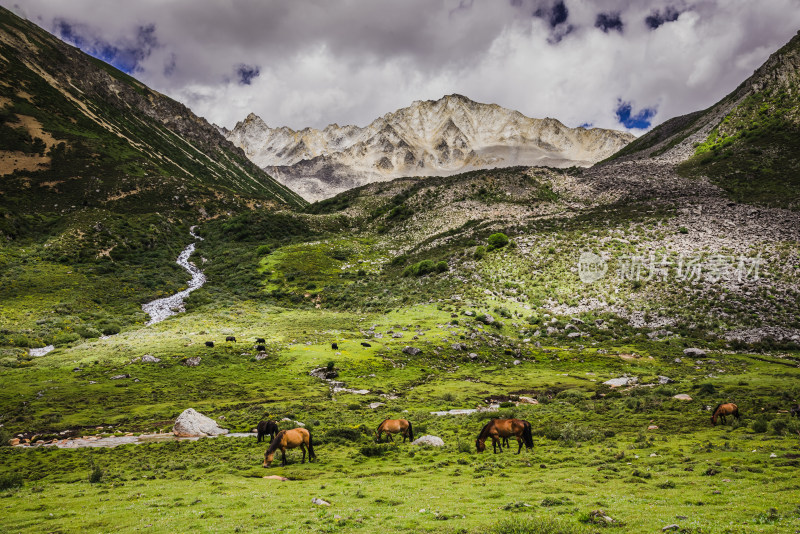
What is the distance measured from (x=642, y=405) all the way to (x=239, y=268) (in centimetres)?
8930

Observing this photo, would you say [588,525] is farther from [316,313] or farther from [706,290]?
[316,313]

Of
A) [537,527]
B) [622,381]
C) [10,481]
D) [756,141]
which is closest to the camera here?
[537,527]

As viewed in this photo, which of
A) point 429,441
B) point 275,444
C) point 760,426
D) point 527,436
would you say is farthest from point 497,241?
point 275,444

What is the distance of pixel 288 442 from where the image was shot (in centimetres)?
1983

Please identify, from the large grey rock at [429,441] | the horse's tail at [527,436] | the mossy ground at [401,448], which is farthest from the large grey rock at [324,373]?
the horse's tail at [527,436]

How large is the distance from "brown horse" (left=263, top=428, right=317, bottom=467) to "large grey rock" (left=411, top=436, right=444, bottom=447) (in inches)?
248

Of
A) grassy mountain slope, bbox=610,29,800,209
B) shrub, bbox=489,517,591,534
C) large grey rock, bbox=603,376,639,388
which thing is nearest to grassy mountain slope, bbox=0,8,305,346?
shrub, bbox=489,517,591,534

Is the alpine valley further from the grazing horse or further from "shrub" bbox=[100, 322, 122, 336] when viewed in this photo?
the grazing horse

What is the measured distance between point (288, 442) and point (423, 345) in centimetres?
3065

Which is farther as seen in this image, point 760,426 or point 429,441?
point 429,441

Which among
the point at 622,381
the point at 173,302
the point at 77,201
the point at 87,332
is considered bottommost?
the point at 622,381

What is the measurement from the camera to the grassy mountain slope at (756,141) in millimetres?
80500

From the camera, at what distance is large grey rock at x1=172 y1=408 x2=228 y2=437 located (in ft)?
84.6

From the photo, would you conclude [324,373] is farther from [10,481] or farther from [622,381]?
[622,381]
